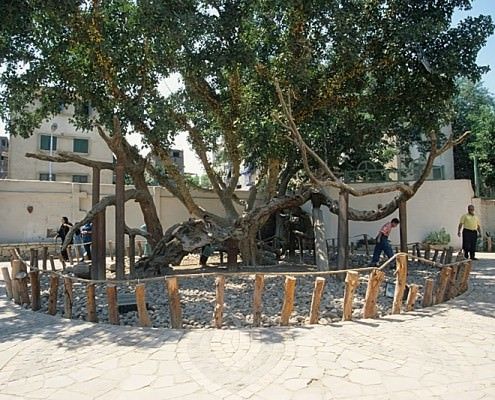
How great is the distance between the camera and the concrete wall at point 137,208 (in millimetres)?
15094

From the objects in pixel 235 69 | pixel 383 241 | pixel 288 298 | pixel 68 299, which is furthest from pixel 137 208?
pixel 288 298

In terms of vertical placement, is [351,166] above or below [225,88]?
below

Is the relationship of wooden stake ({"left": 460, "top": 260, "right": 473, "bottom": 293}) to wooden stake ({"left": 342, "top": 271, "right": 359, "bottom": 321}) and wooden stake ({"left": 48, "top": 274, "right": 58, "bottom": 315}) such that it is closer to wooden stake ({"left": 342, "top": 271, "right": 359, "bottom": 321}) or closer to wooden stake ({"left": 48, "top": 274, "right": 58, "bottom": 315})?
wooden stake ({"left": 342, "top": 271, "right": 359, "bottom": 321})

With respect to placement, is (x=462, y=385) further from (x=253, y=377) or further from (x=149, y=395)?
(x=149, y=395)

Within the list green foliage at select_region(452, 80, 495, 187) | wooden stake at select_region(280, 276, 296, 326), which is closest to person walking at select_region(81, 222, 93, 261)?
wooden stake at select_region(280, 276, 296, 326)

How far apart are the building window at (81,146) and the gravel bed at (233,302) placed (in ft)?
59.8

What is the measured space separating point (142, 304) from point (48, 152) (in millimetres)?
22029

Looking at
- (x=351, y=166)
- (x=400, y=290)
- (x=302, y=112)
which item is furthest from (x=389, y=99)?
(x=351, y=166)

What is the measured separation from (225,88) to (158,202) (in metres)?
7.60

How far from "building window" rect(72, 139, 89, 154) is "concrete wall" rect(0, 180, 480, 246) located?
10.9m

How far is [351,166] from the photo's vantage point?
18.0m

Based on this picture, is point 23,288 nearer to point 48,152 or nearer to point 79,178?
point 79,178

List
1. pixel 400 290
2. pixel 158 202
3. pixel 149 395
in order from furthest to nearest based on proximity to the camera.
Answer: pixel 158 202
pixel 400 290
pixel 149 395

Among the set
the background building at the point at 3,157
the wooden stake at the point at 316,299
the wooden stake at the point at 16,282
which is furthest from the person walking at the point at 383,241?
the background building at the point at 3,157
